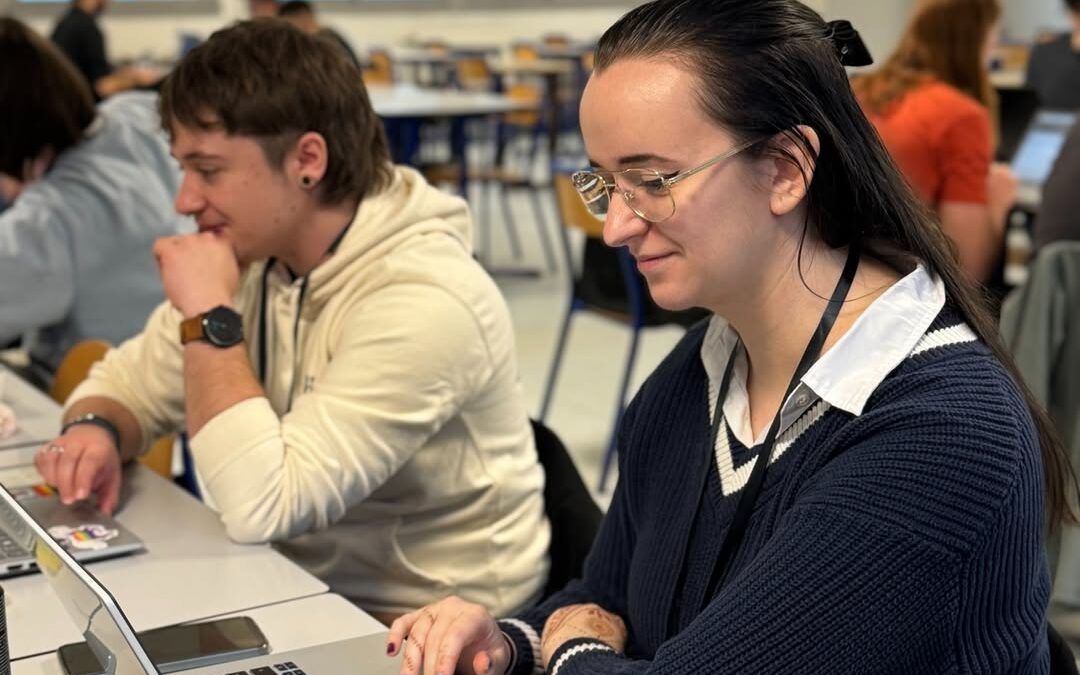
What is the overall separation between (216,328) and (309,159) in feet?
0.80

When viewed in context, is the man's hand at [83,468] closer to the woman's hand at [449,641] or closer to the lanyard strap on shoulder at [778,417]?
the woman's hand at [449,641]

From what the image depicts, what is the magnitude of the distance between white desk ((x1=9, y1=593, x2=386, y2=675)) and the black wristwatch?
42 cm

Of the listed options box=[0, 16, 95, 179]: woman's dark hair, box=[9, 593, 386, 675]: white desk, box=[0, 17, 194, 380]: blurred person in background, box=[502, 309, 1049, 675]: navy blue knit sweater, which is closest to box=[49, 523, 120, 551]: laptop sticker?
box=[9, 593, 386, 675]: white desk

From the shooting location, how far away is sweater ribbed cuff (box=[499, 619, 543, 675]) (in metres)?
1.31

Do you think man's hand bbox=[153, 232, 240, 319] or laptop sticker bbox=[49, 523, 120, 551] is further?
man's hand bbox=[153, 232, 240, 319]

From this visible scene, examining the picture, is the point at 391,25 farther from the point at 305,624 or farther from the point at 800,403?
the point at 800,403

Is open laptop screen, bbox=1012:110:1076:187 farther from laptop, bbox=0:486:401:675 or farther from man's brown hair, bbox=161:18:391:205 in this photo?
laptop, bbox=0:486:401:675

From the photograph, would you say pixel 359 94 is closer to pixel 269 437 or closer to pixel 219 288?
pixel 219 288

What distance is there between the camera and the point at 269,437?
158cm

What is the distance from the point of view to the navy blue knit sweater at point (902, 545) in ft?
3.31

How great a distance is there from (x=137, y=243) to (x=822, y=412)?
1968mm

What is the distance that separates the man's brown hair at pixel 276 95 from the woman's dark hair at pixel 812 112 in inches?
25.2

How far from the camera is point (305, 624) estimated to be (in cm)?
132

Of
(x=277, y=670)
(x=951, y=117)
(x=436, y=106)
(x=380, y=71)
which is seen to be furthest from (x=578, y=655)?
(x=380, y=71)
